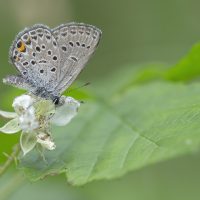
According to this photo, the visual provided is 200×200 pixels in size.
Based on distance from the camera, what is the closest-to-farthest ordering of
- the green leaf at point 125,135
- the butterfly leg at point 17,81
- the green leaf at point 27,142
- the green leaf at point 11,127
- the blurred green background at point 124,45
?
the green leaf at point 125,135 → the green leaf at point 27,142 → the green leaf at point 11,127 → the butterfly leg at point 17,81 → the blurred green background at point 124,45

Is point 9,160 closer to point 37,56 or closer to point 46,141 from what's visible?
point 46,141

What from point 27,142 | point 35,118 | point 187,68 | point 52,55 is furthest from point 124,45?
point 27,142

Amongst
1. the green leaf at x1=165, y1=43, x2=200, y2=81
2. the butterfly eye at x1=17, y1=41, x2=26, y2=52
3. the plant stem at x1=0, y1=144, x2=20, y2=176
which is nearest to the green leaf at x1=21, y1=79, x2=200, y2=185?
the plant stem at x1=0, y1=144, x2=20, y2=176

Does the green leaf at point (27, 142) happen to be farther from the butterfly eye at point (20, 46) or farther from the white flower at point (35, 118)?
the butterfly eye at point (20, 46)

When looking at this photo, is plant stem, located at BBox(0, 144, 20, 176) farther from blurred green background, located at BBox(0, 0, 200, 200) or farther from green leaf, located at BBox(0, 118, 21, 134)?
blurred green background, located at BBox(0, 0, 200, 200)

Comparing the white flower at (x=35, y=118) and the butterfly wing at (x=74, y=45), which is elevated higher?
the butterfly wing at (x=74, y=45)

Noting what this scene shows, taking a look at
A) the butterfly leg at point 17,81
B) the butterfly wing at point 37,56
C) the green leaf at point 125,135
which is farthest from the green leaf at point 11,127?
the butterfly wing at point 37,56
